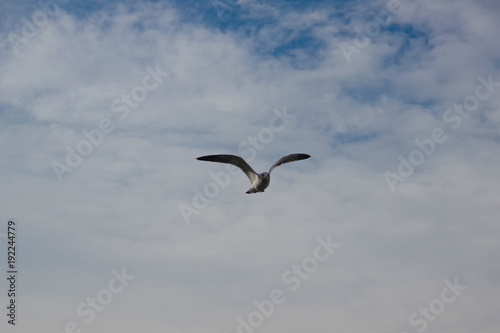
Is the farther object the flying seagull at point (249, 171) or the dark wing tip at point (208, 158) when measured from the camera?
the dark wing tip at point (208, 158)

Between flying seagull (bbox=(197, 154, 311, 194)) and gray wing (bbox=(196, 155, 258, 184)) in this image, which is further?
gray wing (bbox=(196, 155, 258, 184))

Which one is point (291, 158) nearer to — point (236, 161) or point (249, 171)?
point (249, 171)

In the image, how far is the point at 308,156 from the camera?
3819 cm

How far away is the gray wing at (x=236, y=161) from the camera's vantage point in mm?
35812

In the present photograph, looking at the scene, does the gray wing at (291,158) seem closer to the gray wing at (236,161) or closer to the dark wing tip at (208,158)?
the gray wing at (236,161)

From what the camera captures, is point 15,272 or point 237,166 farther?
point 15,272

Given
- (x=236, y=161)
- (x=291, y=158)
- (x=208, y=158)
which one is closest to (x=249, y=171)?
(x=236, y=161)

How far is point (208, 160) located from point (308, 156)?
21.7 ft

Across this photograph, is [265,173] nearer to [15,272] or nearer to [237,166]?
[237,166]

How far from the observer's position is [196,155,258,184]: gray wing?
35.8 meters

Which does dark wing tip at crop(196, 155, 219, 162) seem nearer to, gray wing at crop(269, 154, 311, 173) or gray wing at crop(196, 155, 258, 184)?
gray wing at crop(196, 155, 258, 184)

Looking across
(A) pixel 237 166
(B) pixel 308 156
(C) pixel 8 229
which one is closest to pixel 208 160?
(A) pixel 237 166

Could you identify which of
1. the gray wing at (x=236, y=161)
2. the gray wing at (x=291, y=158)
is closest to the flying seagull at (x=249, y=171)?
the gray wing at (x=236, y=161)

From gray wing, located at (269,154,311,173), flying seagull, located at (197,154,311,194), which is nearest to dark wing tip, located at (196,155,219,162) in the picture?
flying seagull, located at (197,154,311,194)
